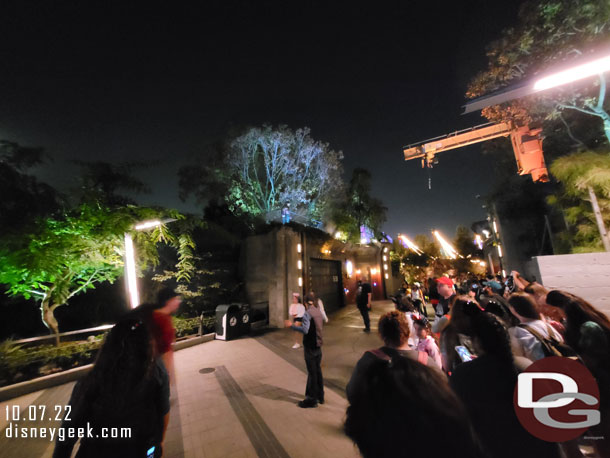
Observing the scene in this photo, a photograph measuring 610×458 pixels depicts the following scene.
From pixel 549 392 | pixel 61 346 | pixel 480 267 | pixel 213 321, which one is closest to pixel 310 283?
pixel 213 321

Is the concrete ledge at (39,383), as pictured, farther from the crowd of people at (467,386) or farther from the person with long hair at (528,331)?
the person with long hair at (528,331)

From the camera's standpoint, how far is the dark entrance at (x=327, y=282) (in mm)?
14071

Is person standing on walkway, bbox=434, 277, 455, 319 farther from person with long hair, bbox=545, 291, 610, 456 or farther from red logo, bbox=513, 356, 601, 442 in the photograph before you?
red logo, bbox=513, 356, 601, 442

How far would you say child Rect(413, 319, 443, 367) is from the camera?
130 inches

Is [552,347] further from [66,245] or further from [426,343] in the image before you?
[66,245]

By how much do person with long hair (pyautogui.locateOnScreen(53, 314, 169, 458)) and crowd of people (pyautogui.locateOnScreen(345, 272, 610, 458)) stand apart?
4.94ft

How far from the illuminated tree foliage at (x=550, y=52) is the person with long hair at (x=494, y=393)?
7.93 metres

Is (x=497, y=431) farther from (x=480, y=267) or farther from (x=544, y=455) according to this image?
(x=480, y=267)

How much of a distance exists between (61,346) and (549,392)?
9.96 meters

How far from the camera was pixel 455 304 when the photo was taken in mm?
2824

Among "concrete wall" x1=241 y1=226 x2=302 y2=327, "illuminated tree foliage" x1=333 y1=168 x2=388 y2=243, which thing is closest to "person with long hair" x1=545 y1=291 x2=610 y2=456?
"concrete wall" x1=241 y1=226 x2=302 y2=327

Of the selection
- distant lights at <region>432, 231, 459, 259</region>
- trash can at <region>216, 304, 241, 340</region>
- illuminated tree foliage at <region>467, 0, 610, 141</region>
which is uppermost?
illuminated tree foliage at <region>467, 0, 610, 141</region>

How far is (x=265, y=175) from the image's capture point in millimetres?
19797

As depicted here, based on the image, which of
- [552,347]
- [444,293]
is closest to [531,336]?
[552,347]
